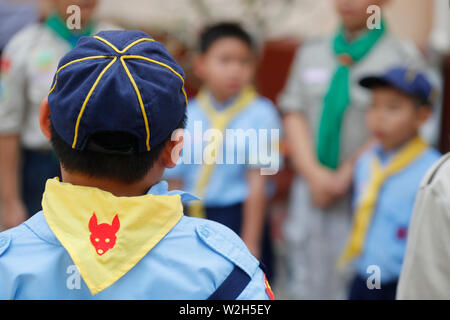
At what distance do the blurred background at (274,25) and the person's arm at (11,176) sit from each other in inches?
48.6

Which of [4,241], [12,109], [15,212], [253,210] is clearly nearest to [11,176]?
[15,212]

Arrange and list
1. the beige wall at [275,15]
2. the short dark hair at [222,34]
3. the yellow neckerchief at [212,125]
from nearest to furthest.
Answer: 1. the yellow neckerchief at [212,125]
2. the short dark hair at [222,34]
3. the beige wall at [275,15]

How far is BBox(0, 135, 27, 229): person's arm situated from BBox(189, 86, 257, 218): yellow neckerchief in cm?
81

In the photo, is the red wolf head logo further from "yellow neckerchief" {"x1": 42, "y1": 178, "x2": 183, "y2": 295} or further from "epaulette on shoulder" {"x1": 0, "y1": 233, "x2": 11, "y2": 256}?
"epaulette on shoulder" {"x1": 0, "y1": 233, "x2": 11, "y2": 256}

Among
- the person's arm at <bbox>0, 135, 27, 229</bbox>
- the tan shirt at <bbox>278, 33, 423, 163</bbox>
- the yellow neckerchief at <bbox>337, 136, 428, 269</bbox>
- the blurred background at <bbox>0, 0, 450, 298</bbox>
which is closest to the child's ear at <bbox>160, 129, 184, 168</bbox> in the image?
the yellow neckerchief at <bbox>337, 136, 428, 269</bbox>

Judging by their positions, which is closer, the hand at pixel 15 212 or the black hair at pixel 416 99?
the black hair at pixel 416 99

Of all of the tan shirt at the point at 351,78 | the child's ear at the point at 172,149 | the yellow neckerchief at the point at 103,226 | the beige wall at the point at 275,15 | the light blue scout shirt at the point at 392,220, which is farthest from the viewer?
the beige wall at the point at 275,15

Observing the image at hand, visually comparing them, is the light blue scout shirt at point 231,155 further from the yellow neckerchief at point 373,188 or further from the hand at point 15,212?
the hand at point 15,212

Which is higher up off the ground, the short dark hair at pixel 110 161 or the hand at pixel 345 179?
the short dark hair at pixel 110 161

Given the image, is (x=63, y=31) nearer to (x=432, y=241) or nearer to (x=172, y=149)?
(x=172, y=149)

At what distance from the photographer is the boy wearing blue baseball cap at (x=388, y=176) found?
248cm

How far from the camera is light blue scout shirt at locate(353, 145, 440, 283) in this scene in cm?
245

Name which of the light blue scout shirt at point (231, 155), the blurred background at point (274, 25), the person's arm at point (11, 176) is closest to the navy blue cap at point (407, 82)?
the light blue scout shirt at point (231, 155)
